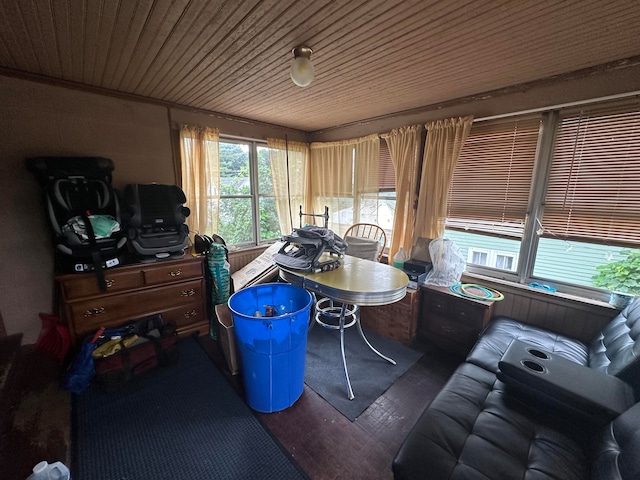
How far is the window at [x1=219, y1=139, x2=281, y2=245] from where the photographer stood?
10.5ft

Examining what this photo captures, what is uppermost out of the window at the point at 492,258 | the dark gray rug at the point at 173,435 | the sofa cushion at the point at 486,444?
the window at the point at 492,258

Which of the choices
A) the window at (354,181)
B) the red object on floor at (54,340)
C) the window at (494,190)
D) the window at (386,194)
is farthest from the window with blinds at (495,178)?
the red object on floor at (54,340)

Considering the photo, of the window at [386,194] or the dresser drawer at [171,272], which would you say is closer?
the dresser drawer at [171,272]

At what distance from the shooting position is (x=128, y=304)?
2.21 meters

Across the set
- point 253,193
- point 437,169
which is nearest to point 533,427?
point 437,169

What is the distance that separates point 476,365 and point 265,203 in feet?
9.67

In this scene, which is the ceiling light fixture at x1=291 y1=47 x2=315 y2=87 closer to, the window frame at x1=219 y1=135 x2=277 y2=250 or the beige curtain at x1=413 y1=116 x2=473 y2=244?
the beige curtain at x1=413 y1=116 x2=473 y2=244

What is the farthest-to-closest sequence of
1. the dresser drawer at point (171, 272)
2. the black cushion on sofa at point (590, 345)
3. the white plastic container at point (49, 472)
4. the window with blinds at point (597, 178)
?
the dresser drawer at point (171, 272), the window with blinds at point (597, 178), the black cushion on sofa at point (590, 345), the white plastic container at point (49, 472)

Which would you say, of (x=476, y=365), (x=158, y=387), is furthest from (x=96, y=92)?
(x=476, y=365)

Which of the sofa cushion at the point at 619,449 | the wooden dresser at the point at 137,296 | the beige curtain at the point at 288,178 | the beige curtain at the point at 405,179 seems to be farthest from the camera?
the beige curtain at the point at 288,178

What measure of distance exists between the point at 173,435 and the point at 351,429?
1094mm

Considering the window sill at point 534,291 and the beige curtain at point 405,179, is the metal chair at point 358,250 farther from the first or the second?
the window sill at point 534,291

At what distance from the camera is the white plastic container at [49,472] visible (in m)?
1.17

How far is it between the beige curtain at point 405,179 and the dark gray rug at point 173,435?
2.21 meters
